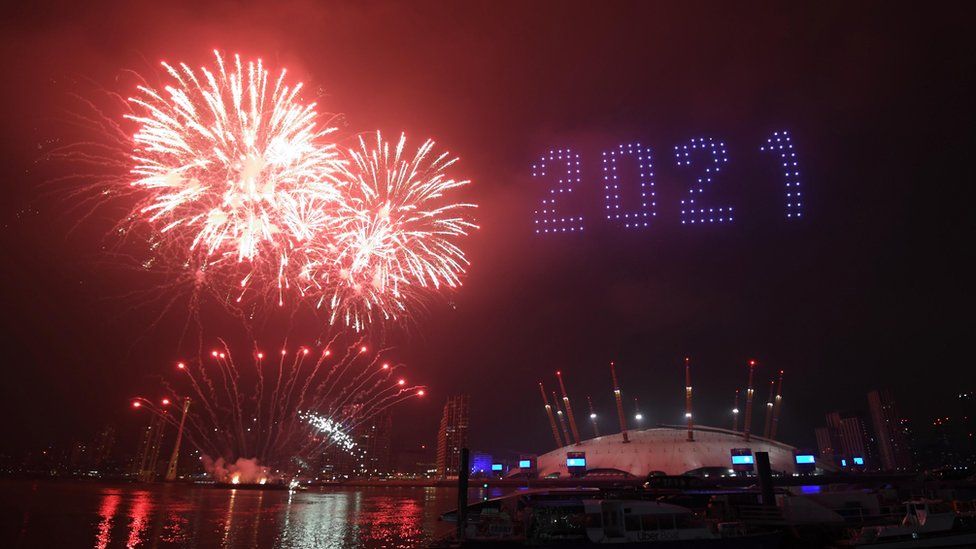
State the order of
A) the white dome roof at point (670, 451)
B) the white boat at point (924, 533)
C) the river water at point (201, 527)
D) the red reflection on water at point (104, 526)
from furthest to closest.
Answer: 1. the white dome roof at point (670, 451)
2. the river water at point (201, 527)
3. the white boat at point (924, 533)
4. the red reflection on water at point (104, 526)

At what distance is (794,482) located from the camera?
116312mm

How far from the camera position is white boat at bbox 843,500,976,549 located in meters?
35.3

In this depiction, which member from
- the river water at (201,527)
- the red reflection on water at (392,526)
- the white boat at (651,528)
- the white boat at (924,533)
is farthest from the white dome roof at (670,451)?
the white boat at (651,528)

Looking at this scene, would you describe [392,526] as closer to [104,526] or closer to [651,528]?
[104,526]

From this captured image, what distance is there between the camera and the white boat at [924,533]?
35312 mm

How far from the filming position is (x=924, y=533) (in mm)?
36094

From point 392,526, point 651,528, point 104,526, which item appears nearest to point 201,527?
point 104,526

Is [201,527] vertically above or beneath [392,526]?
above

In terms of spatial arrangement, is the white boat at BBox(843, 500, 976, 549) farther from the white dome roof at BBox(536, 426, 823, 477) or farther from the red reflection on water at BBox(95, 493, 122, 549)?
the white dome roof at BBox(536, 426, 823, 477)

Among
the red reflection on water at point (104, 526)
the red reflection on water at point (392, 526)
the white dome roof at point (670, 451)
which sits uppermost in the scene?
the white dome roof at point (670, 451)

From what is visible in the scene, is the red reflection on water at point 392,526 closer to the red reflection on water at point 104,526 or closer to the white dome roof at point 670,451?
the red reflection on water at point 104,526

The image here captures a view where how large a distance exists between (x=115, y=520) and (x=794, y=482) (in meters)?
124

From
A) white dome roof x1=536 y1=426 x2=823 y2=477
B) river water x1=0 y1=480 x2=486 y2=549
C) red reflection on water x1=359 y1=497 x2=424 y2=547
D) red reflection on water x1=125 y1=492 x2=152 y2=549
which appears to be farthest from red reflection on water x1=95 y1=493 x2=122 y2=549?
white dome roof x1=536 y1=426 x2=823 y2=477

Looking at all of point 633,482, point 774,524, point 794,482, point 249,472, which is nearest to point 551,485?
point 633,482
